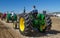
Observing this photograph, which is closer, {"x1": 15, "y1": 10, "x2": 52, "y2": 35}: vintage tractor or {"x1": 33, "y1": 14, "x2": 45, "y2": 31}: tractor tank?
{"x1": 15, "y1": 10, "x2": 52, "y2": 35}: vintage tractor

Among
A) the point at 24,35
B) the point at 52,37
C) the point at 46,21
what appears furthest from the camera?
the point at 46,21

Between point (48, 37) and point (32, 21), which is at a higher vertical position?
point (32, 21)

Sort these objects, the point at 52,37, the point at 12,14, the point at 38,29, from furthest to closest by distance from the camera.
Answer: the point at 12,14 → the point at 38,29 → the point at 52,37

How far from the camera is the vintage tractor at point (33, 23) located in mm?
9672

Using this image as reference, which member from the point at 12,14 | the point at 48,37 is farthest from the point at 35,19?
the point at 12,14

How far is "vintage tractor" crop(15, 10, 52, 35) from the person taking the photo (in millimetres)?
9672

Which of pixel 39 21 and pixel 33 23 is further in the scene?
pixel 39 21

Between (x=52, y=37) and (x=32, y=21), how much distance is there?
5.65 feet

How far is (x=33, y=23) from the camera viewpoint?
410 inches

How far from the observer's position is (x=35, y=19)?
10.8 meters

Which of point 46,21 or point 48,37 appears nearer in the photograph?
point 48,37

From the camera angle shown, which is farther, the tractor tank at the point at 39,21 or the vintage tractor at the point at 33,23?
the tractor tank at the point at 39,21

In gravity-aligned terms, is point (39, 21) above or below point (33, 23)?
above

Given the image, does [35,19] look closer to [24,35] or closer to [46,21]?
[46,21]
